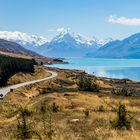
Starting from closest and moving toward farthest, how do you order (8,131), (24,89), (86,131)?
(86,131)
(8,131)
(24,89)

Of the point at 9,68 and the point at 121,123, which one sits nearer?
the point at 121,123

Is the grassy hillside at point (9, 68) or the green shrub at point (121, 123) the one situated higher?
the green shrub at point (121, 123)

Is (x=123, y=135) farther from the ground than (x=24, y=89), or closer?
farther from the ground

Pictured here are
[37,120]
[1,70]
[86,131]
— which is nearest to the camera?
[86,131]

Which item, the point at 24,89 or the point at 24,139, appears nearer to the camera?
the point at 24,139

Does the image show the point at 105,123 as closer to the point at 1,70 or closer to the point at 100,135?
the point at 100,135

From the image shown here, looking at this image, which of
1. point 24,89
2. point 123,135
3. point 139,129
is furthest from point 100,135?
point 24,89

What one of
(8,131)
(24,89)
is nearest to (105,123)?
(8,131)

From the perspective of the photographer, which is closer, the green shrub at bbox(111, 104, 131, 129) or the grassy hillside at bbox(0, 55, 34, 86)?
the green shrub at bbox(111, 104, 131, 129)

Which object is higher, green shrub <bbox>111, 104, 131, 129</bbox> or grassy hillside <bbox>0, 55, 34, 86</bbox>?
green shrub <bbox>111, 104, 131, 129</bbox>

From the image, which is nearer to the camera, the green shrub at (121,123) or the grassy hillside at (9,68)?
the green shrub at (121,123)

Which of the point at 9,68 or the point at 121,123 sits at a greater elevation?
the point at 121,123

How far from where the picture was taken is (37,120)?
23266mm

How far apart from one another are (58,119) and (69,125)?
10.0ft
